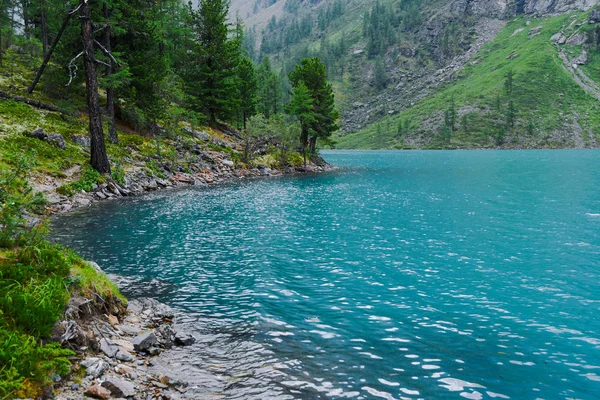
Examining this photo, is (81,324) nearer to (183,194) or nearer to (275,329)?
(275,329)

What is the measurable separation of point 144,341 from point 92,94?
2758cm

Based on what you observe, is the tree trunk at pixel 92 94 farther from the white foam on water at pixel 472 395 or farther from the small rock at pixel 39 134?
the white foam on water at pixel 472 395

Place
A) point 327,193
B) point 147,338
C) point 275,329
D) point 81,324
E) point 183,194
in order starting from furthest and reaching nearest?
point 327,193 < point 183,194 < point 275,329 < point 147,338 < point 81,324

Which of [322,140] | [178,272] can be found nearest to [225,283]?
[178,272]

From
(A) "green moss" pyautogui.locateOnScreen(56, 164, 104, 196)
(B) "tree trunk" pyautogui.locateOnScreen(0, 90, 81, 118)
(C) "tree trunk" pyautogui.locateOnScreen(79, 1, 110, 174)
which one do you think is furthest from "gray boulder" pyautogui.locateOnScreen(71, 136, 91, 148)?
(A) "green moss" pyautogui.locateOnScreen(56, 164, 104, 196)

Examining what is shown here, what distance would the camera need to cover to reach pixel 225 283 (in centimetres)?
1462

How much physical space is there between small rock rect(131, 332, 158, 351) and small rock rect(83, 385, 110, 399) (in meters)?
2.03

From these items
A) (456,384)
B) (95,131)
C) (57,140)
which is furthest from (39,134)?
(456,384)

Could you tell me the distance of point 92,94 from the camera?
98.7ft

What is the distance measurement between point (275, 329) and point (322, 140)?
71352 mm

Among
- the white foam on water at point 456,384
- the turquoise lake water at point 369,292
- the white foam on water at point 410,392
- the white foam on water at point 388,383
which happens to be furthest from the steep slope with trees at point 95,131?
the white foam on water at point 456,384

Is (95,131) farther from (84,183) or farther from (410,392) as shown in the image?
(410,392)

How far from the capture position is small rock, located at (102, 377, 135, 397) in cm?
683

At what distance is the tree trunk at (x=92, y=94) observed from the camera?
28688 millimetres
